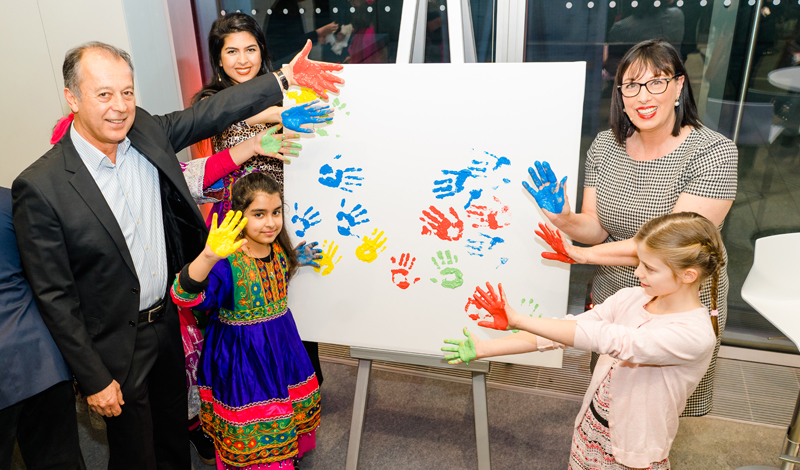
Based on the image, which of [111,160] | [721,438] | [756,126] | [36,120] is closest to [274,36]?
[36,120]

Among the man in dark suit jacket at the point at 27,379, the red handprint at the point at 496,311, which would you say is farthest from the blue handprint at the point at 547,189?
the man in dark suit jacket at the point at 27,379

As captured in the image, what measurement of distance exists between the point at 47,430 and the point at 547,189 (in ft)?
5.44

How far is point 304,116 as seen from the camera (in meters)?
1.89

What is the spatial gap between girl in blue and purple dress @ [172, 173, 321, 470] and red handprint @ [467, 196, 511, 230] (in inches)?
22.1

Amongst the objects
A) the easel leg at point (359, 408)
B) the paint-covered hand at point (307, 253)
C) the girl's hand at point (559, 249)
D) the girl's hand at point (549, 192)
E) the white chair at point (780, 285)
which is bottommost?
the easel leg at point (359, 408)

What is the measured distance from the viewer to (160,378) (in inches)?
73.3

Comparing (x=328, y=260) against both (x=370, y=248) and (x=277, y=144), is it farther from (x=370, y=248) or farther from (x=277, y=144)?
(x=277, y=144)

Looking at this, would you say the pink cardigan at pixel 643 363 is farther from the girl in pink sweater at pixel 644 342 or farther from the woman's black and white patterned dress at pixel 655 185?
the woman's black and white patterned dress at pixel 655 185

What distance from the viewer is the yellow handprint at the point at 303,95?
190 cm

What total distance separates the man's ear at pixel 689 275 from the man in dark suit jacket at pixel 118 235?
4.50 ft

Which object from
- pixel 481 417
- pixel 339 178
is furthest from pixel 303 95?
pixel 481 417

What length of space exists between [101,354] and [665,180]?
1718 mm

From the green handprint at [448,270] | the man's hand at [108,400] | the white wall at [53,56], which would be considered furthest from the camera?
the white wall at [53,56]

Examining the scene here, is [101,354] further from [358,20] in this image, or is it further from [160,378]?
[358,20]
